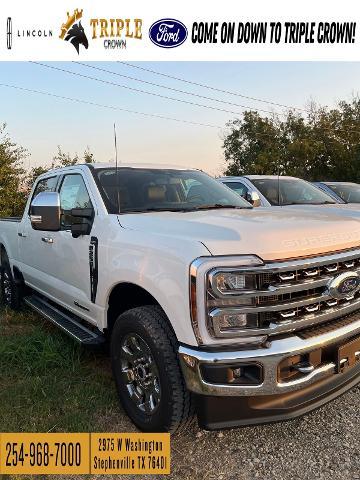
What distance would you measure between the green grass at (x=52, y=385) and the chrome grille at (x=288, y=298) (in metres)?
1.36

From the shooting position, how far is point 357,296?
2619mm

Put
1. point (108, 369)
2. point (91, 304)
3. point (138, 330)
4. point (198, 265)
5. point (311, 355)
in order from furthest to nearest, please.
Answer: point (108, 369), point (91, 304), point (138, 330), point (311, 355), point (198, 265)

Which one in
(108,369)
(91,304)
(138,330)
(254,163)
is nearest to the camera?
(138,330)

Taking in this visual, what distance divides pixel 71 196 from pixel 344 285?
8.32ft

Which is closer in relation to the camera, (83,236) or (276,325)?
(276,325)

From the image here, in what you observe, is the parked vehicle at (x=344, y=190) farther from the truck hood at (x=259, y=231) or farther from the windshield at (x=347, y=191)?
the truck hood at (x=259, y=231)

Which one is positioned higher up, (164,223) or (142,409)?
(164,223)

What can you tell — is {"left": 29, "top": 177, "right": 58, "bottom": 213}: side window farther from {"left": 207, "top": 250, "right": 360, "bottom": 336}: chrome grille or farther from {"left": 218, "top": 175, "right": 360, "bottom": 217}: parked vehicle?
{"left": 218, "top": 175, "right": 360, "bottom": 217}: parked vehicle

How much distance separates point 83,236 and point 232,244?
152cm

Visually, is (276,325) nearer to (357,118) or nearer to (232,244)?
(232,244)

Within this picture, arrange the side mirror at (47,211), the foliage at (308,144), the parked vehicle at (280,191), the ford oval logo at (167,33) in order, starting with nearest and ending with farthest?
the side mirror at (47,211) < the parked vehicle at (280,191) < the ford oval logo at (167,33) < the foliage at (308,144)

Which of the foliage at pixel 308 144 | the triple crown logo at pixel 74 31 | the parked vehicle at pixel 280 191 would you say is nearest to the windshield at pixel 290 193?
the parked vehicle at pixel 280 191

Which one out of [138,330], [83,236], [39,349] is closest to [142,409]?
[138,330]

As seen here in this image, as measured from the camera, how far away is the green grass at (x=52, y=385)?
9.11 ft
